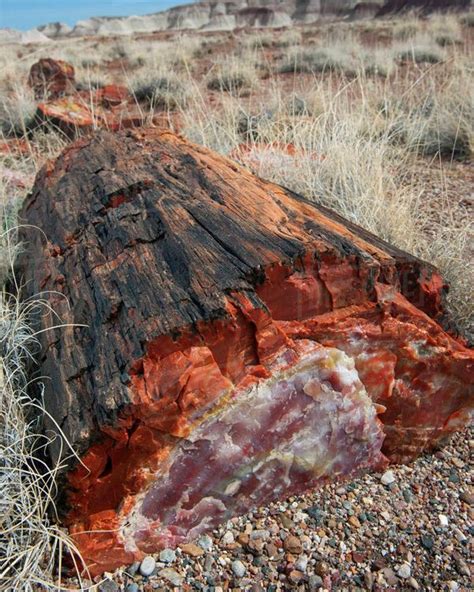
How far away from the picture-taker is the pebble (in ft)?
5.17

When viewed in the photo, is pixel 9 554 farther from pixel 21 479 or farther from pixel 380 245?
pixel 380 245

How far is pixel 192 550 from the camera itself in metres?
1.65

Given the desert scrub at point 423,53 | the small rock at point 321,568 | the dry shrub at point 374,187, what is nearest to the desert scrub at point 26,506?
the small rock at point 321,568

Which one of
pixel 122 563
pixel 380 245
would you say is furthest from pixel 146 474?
pixel 380 245

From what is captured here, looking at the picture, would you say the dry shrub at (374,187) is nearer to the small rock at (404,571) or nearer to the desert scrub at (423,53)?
the small rock at (404,571)

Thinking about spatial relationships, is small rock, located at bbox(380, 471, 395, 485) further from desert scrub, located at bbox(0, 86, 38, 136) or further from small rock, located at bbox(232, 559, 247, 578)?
desert scrub, located at bbox(0, 86, 38, 136)

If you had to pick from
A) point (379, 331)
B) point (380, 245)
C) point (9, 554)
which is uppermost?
point (380, 245)

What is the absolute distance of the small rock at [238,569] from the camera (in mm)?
1576

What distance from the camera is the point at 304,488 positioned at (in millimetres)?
1839

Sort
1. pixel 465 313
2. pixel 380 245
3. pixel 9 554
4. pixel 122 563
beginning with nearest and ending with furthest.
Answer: pixel 9 554 → pixel 122 563 → pixel 380 245 → pixel 465 313

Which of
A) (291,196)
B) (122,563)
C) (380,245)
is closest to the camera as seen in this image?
(122,563)

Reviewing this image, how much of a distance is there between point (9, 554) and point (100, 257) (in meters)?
0.96

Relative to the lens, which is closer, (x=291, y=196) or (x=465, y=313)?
(x=291, y=196)

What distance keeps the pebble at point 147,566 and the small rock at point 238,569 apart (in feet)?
0.73
